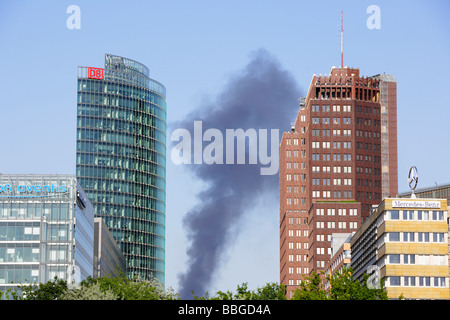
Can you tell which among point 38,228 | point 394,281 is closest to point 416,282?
point 394,281

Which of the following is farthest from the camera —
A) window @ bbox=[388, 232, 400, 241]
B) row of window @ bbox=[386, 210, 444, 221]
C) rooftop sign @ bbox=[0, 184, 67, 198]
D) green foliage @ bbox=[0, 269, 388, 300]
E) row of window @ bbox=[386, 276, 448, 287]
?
rooftop sign @ bbox=[0, 184, 67, 198]

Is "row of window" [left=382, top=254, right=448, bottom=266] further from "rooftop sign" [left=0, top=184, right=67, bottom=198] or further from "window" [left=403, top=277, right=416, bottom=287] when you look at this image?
"rooftop sign" [left=0, top=184, right=67, bottom=198]

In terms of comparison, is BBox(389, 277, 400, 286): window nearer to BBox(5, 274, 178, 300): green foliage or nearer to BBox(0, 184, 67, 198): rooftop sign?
BBox(5, 274, 178, 300): green foliage

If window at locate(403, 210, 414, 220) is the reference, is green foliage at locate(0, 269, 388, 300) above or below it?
below

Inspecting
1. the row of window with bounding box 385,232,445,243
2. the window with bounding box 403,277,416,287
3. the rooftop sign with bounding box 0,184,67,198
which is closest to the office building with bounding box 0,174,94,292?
the rooftop sign with bounding box 0,184,67,198

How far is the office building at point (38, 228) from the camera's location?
615 ft

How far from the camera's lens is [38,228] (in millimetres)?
190125

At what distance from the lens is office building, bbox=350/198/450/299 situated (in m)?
172

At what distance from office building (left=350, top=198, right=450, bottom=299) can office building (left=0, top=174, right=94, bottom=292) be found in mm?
60777

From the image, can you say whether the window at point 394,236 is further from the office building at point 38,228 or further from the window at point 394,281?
the office building at point 38,228

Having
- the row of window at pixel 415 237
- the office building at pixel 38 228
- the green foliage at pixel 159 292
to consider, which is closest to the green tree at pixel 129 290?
the green foliage at pixel 159 292

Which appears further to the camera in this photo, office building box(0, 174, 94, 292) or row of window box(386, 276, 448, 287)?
office building box(0, 174, 94, 292)

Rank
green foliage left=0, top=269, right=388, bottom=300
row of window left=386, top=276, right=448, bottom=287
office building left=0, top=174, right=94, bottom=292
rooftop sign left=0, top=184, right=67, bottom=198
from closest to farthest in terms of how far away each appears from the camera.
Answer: green foliage left=0, top=269, right=388, bottom=300, row of window left=386, top=276, right=448, bottom=287, office building left=0, top=174, right=94, bottom=292, rooftop sign left=0, top=184, right=67, bottom=198

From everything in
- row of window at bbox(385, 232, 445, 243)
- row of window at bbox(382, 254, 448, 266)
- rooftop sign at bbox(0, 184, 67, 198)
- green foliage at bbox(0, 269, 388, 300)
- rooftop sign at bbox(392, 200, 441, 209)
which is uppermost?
rooftop sign at bbox(0, 184, 67, 198)
